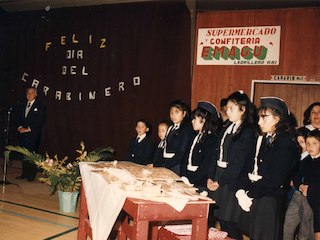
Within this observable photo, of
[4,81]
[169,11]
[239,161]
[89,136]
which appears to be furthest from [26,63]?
[239,161]

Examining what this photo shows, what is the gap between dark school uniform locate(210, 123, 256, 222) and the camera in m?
2.76

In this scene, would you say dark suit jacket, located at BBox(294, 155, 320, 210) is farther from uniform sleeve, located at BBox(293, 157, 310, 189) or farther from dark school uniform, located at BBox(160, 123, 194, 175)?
dark school uniform, located at BBox(160, 123, 194, 175)

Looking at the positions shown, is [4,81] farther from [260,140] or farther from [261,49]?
[260,140]

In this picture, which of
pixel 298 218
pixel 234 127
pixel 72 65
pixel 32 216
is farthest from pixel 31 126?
pixel 298 218

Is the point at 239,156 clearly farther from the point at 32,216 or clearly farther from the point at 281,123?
the point at 32,216

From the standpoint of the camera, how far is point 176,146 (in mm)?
3688

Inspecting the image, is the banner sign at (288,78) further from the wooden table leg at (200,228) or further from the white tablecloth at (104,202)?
the wooden table leg at (200,228)

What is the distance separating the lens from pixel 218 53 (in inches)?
211

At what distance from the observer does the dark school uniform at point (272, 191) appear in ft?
8.16

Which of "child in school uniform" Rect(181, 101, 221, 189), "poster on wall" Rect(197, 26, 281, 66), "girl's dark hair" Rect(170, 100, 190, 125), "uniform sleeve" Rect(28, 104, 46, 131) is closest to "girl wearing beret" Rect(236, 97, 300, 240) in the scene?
"child in school uniform" Rect(181, 101, 221, 189)

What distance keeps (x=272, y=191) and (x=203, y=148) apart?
2.68 ft

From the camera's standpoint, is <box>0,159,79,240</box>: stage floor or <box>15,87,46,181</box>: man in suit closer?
<box>0,159,79,240</box>: stage floor

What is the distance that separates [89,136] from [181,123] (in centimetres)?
330

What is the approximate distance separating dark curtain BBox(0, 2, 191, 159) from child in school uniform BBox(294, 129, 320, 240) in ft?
9.33
